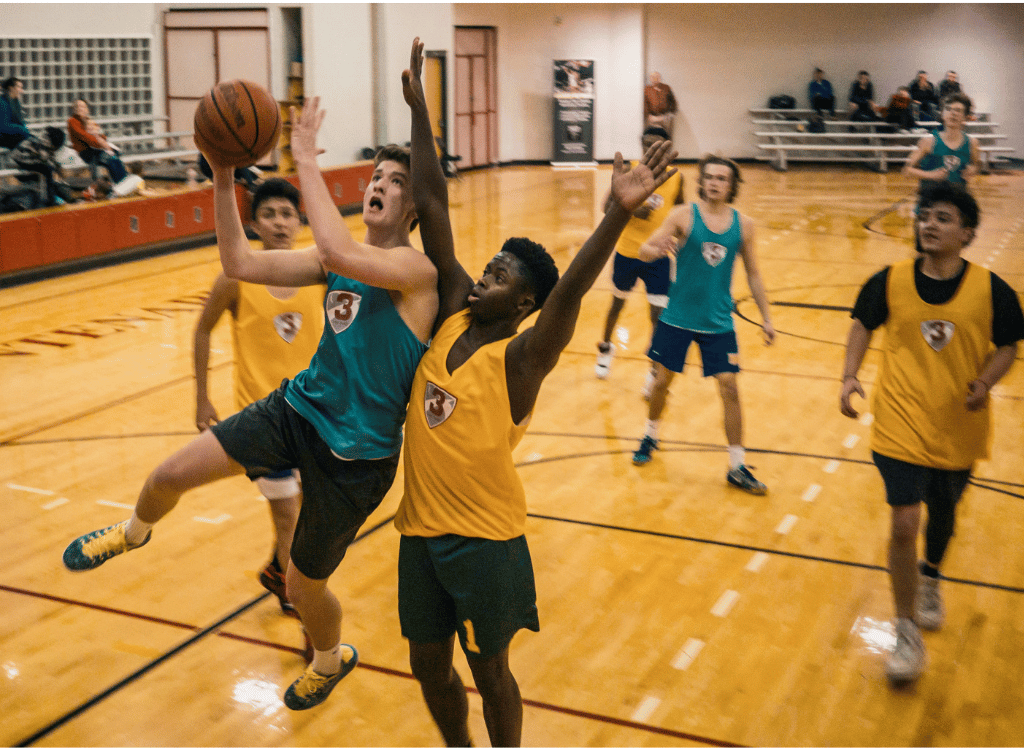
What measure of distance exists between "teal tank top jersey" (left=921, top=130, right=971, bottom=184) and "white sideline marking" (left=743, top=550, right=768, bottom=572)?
4.78 m

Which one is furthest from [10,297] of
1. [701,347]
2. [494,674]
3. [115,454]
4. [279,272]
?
[494,674]

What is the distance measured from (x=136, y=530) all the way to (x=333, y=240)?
1.24 meters

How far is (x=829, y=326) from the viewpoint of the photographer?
360 inches

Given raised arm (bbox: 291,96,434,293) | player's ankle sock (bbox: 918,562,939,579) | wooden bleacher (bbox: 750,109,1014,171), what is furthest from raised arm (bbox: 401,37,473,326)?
wooden bleacher (bbox: 750,109,1014,171)

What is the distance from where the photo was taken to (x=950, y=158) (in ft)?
27.3

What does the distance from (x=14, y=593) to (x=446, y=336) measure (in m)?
2.77

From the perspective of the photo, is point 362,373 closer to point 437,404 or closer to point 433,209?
point 437,404

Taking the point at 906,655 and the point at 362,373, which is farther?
the point at 906,655

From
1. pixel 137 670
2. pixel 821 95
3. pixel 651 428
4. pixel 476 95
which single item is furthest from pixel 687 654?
pixel 821 95

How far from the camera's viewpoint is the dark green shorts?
273 cm

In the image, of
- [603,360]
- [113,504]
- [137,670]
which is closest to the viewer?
[137,670]

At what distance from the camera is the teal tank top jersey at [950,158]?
328 inches

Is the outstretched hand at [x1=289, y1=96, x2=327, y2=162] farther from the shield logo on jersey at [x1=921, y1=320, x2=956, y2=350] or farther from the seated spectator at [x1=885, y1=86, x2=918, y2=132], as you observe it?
the seated spectator at [x1=885, y1=86, x2=918, y2=132]

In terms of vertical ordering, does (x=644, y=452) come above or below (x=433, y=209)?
below
